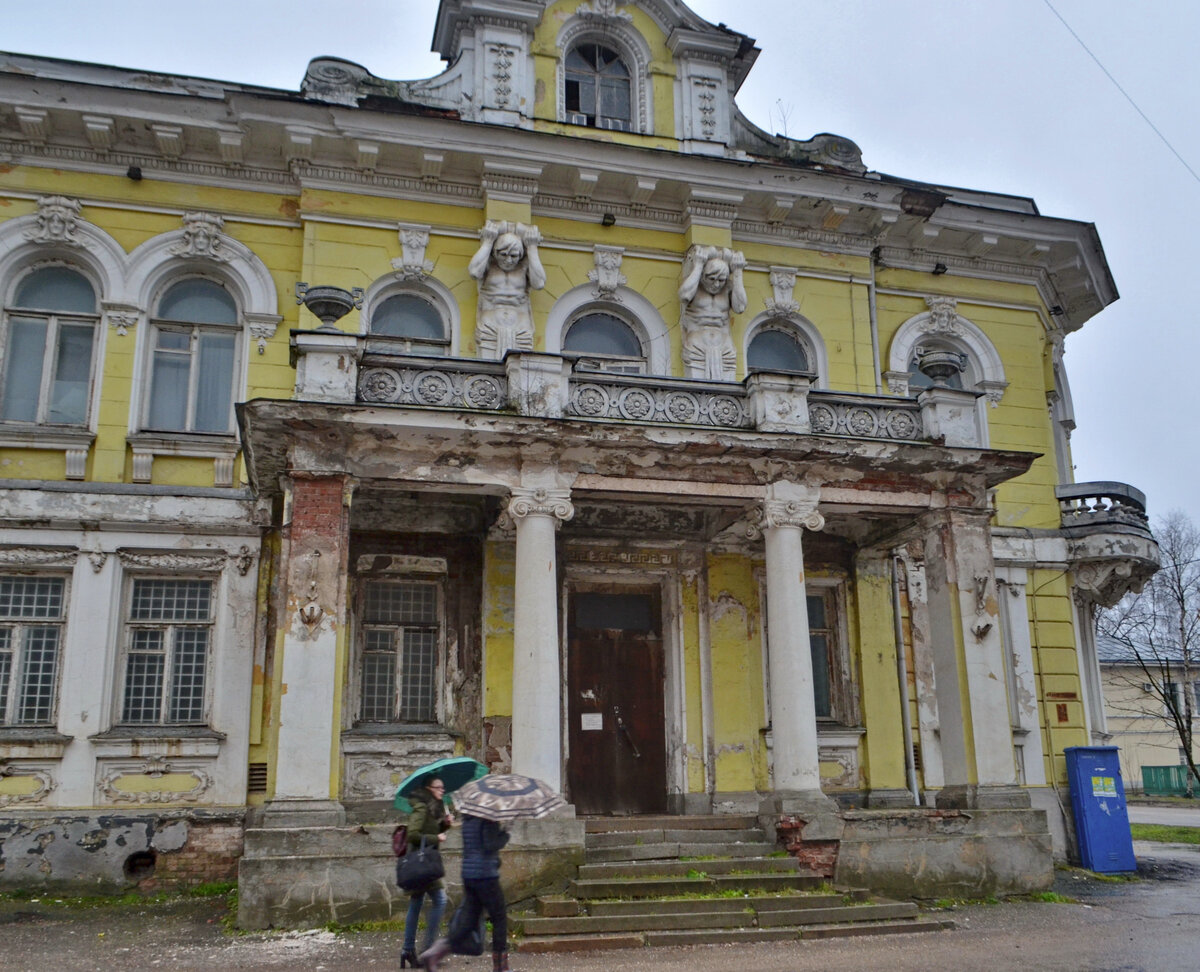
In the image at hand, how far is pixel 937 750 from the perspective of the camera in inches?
593

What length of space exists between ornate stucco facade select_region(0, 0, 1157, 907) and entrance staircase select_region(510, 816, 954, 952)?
88cm

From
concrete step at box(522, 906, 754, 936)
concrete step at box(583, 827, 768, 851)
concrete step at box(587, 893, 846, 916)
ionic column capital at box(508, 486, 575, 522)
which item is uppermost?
ionic column capital at box(508, 486, 575, 522)

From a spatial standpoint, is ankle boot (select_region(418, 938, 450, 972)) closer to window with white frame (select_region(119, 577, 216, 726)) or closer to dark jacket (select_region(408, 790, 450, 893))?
dark jacket (select_region(408, 790, 450, 893))

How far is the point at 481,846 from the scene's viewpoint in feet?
24.7

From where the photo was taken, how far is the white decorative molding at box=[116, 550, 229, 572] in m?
13.1

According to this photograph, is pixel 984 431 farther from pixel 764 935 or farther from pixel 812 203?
pixel 764 935

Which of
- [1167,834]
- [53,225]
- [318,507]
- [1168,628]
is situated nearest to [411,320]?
[318,507]

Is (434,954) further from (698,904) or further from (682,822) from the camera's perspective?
(682,822)

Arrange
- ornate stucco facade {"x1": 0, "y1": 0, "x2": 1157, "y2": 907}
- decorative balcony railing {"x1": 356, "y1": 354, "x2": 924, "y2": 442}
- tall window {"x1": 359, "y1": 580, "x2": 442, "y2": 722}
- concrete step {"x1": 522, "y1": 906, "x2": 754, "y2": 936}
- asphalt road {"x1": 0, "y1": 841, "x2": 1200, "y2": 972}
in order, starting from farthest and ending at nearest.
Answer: tall window {"x1": 359, "y1": 580, "x2": 442, "y2": 722} → ornate stucco facade {"x1": 0, "y1": 0, "x2": 1157, "y2": 907} → decorative balcony railing {"x1": 356, "y1": 354, "x2": 924, "y2": 442} → concrete step {"x1": 522, "y1": 906, "x2": 754, "y2": 936} → asphalt road {"x1": 0, "y1": 841, "x2": 1200, "y2": 972}

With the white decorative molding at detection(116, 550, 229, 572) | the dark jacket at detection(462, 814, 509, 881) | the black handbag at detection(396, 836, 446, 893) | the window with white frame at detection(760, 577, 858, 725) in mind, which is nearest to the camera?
the dark jacket at detection(462, 814, 509, 881)

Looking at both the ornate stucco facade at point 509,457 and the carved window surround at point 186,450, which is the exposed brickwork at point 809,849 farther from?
the carved window surround at point 186,450

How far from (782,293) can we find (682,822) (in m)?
7.66

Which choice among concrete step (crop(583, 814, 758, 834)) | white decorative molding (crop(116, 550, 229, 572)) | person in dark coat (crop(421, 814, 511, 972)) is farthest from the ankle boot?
white decorative molding (crop(116, 550, 229, 572))

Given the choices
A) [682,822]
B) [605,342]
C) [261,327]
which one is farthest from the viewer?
[605,342]
